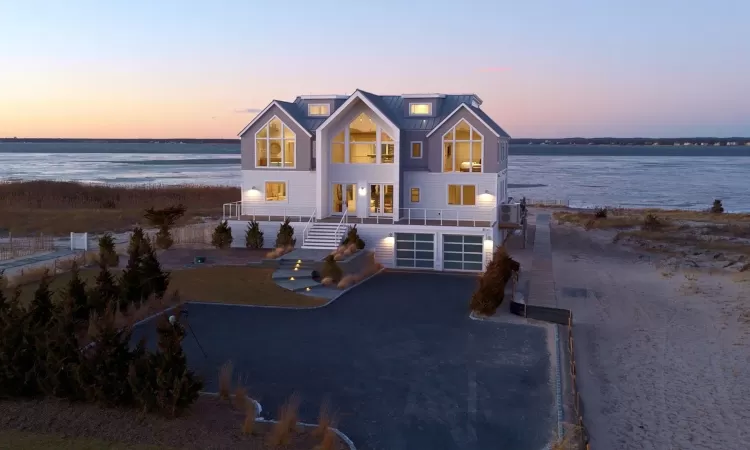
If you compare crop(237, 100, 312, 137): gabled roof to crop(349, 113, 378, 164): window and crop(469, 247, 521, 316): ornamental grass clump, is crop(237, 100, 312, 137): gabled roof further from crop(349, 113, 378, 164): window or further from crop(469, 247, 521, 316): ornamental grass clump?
crop(469, 247, 521, 316): ornamental grass clump

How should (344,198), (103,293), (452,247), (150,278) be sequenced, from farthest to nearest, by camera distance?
(344,198), (452,247), (150,278), (103,293)

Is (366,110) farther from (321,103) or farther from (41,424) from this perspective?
(41,424)

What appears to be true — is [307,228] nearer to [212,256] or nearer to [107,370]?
[212,256]

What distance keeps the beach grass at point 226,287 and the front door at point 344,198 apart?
24.8 ft

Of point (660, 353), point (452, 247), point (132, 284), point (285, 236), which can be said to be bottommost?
point (660, 353)

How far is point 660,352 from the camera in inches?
693

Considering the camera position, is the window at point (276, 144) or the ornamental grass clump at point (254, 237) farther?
the window at point (276, 144)

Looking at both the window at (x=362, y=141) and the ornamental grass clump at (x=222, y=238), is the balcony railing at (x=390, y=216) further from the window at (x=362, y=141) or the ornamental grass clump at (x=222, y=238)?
the window at (x=362, y=141)

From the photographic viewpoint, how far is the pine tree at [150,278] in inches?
774

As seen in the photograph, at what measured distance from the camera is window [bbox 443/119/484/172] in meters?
30.5

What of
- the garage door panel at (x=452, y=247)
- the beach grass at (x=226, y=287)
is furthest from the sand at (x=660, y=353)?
the beach grass at (x=226, y=287)

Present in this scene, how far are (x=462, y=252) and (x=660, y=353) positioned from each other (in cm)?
1160

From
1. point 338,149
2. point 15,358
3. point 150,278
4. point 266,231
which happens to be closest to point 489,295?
point 150,278

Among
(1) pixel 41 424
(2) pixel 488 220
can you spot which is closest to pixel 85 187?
(2) pixel 488 220
